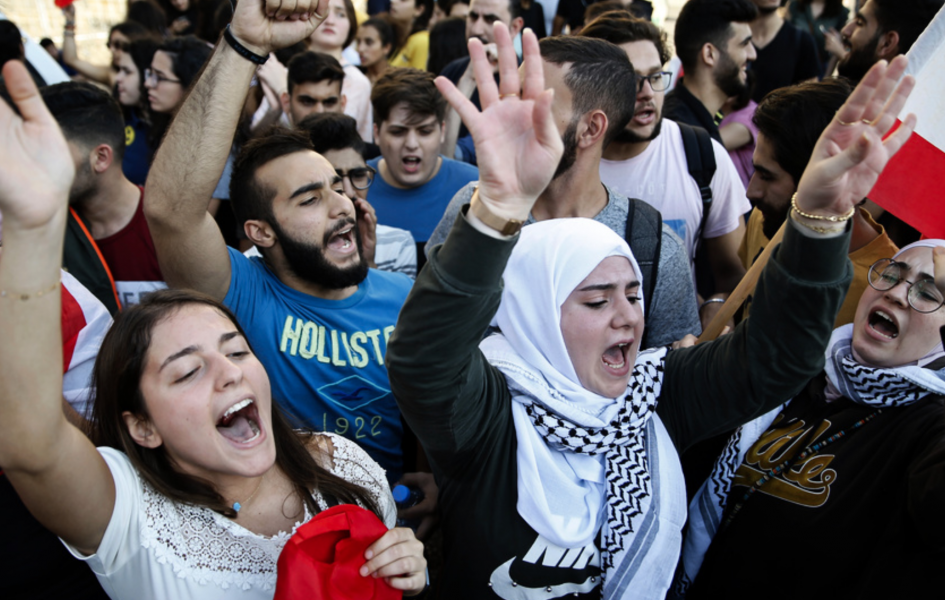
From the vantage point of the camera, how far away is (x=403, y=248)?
3.38m

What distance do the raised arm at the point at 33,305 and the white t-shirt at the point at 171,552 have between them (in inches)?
6.5

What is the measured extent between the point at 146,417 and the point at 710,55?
3419 millimetres

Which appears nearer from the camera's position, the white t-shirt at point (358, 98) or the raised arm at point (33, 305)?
the raised arm at point (33, 305)

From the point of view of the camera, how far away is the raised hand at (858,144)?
1.48 metres

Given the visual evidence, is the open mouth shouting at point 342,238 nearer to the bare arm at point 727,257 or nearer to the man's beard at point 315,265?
the man's beard at point 315,265

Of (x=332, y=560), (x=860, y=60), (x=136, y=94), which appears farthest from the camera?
(x=136, y=94)

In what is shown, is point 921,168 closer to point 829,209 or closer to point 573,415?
point 829,209

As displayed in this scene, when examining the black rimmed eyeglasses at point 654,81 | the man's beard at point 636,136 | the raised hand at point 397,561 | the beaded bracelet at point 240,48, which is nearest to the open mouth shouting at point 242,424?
the raised hand at point 397,561

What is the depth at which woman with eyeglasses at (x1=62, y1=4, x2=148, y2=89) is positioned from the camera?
5.76 meters

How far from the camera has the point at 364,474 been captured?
6.54 feet

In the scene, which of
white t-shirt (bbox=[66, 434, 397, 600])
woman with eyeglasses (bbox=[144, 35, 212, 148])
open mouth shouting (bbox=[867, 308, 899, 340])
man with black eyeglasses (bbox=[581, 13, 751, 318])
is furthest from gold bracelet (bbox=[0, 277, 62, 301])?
woman with eyeglasses (bbox=[144, 35, 212, 148])

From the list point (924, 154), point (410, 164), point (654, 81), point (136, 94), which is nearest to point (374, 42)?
point (136, 94)

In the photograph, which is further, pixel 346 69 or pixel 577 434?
pixel 346 69

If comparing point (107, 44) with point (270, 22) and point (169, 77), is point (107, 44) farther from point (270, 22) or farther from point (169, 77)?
point (270, 22)
